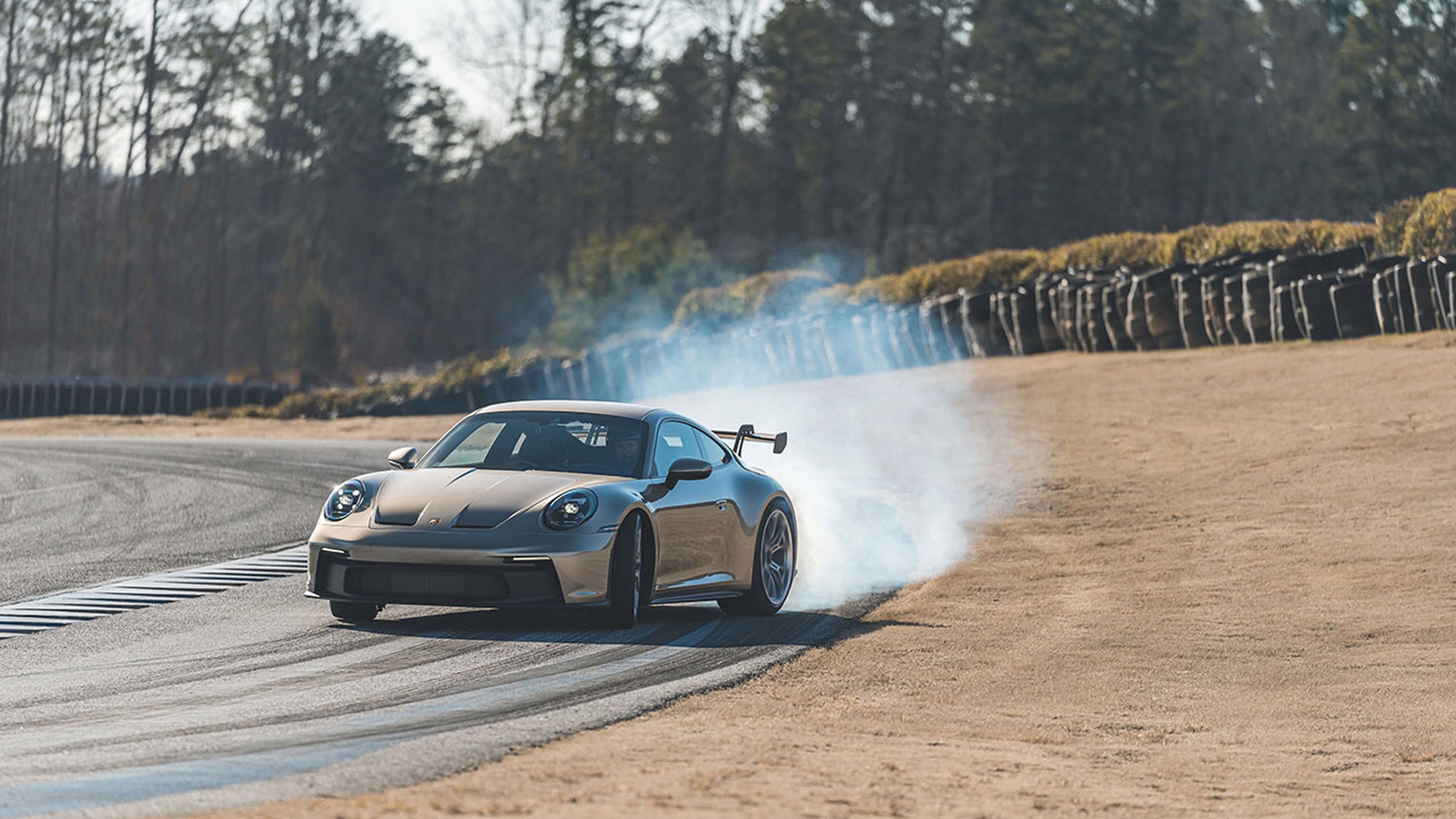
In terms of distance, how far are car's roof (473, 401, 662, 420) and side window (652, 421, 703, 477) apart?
0.14 m

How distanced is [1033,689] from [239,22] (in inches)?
2835

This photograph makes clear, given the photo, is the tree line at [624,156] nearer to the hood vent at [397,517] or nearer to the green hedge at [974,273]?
the green hedge at [974,273]

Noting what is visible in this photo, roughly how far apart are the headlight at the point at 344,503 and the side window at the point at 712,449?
231 centimetres

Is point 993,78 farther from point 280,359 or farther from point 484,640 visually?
point 484,640

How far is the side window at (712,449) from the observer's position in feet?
38.0

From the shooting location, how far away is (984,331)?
31922mm

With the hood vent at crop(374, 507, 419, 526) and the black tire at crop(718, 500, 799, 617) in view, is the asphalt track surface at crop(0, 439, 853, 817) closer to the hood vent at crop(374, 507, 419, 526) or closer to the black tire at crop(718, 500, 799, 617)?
the black tire at crop(718, 500, 799, 617)

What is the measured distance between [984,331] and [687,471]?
22.0 metres

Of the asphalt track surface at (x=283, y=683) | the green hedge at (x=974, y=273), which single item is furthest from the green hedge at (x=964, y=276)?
the asphalt track surface at (x=283, y=683)

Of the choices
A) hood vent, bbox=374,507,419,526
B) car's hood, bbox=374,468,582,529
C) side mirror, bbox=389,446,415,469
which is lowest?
hood vent, bbox=374,507,419,526

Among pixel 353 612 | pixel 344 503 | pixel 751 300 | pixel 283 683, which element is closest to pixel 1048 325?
pixel 751 300

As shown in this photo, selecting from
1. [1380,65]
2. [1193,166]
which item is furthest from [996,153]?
[1380,65]

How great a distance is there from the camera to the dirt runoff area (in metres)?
6.12

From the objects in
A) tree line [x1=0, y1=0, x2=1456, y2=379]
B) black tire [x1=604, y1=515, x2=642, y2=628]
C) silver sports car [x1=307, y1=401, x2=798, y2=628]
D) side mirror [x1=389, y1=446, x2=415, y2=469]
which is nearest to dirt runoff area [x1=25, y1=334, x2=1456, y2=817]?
silver sports car [x1=307, y1=401, x2=798, y2=628]
